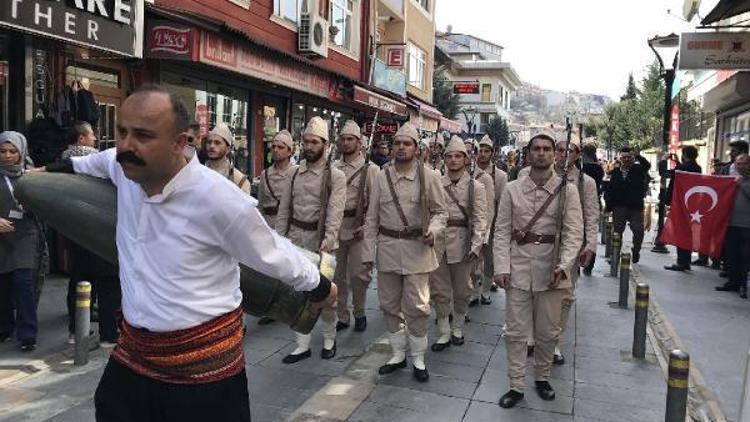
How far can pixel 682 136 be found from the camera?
29281 millimetres

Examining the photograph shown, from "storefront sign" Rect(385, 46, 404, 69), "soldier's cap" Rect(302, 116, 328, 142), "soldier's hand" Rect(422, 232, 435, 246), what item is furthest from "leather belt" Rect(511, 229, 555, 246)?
"storefront sign" Rect(385, 46, 404, 69)

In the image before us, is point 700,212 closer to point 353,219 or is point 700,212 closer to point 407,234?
point 353,219

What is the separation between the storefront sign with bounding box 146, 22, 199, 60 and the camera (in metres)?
8.81

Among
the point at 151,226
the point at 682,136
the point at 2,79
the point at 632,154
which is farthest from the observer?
the point at 682,136

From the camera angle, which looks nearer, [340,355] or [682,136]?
[340,355]

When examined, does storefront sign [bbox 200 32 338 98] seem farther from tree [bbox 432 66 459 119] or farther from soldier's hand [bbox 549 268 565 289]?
tree [bbox 432 66 459 119]

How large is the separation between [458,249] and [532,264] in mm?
1698

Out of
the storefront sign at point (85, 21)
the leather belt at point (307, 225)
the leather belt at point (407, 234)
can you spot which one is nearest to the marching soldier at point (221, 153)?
the leather belt at point (307, 225)

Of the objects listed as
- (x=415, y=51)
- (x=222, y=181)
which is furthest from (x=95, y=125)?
(x=415, y=51)

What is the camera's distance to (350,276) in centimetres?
690

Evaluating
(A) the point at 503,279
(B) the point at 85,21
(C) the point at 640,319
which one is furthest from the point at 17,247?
(C) the point at 640,319

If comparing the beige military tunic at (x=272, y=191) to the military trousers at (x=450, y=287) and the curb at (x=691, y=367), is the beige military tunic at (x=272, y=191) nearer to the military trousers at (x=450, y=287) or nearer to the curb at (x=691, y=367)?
the military trousers at (x=450, y=287)

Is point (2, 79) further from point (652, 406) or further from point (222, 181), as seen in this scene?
point (652, 406)

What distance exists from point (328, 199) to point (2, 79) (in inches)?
170
